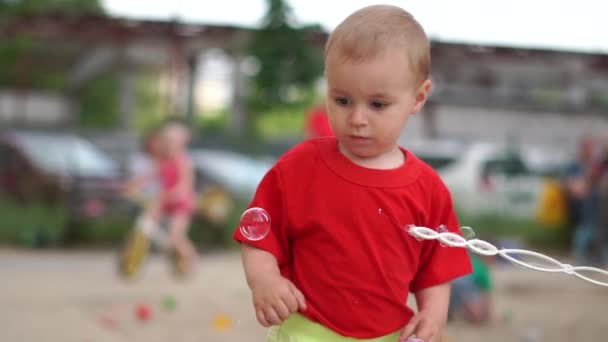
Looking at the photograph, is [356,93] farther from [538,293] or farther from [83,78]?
[83,78]

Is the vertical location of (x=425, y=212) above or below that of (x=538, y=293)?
above

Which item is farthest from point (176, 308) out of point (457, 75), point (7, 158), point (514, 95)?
point (514, 95)

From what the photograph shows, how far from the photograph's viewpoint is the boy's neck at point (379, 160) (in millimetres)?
2449

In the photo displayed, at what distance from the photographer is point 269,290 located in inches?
91.6

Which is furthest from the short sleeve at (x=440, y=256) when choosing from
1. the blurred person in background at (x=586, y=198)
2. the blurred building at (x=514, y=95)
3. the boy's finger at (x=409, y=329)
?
the blurred building at (x=514, y=95)

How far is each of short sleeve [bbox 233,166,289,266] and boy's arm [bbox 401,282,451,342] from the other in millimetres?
396

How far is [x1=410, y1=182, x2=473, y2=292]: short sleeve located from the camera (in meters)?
2.48

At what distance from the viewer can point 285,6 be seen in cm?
1227

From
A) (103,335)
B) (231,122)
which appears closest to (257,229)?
(103,335)

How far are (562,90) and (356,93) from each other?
35.4ft

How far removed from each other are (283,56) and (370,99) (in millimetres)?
10309

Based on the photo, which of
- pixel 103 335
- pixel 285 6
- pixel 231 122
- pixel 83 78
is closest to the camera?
pixel 103 335

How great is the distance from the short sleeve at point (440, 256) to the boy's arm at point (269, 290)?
38cm

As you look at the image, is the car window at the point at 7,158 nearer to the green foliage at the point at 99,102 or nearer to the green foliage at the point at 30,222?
the green foliage at the point at 30,222
